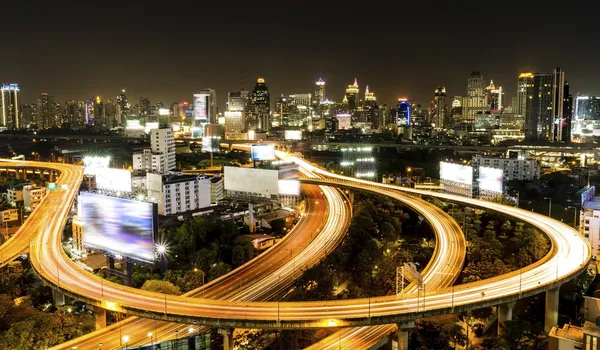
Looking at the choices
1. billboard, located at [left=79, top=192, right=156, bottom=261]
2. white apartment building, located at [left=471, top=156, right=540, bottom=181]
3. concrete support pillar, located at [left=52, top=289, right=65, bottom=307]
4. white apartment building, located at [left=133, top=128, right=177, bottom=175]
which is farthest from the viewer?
white apartment building, located at [left=471, top=156, right=540, bottom=181]

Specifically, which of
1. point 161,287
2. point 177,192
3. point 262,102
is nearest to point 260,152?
point 177,192

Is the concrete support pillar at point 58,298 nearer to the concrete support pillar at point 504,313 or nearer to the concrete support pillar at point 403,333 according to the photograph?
the concrete support pillar at point 403,333

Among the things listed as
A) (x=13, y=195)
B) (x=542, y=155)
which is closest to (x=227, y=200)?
(x=13, y=195)

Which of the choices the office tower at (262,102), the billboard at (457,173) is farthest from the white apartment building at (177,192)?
the office tower at (262,102)

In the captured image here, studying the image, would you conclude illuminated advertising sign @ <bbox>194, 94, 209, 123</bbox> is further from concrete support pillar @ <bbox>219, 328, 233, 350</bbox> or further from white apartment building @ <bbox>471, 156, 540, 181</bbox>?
concrete support pillar @ <bbox>219, 328, 233, 350</bbox>

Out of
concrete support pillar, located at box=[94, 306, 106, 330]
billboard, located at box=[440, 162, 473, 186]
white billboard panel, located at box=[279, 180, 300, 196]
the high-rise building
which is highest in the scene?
the high-rise building

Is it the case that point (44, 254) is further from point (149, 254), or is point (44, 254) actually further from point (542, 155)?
point (542, 155)

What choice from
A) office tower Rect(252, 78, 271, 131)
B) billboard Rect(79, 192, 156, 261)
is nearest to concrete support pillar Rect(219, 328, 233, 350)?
billboard Rect(79, 192, 156, 261)
